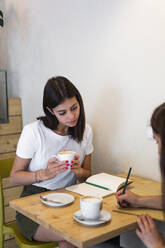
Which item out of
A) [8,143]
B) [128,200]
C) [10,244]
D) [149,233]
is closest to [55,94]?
[128,200]

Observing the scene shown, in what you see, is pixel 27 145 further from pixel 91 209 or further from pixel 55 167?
pixel 91 209

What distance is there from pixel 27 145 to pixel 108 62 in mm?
616

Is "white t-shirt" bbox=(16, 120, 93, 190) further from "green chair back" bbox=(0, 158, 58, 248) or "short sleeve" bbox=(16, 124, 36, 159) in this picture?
"green chair back" bbox=(0, 158, 58, 248)

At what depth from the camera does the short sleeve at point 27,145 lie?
159 centimetres

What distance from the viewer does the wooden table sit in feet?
3.40

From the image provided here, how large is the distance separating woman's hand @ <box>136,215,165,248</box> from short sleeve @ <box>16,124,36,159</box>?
0.65 m

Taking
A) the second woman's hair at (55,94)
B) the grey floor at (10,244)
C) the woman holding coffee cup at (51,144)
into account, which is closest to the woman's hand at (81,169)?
the woman holding coffee cup at (51,144)

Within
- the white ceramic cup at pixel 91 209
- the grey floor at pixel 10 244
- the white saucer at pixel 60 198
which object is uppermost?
the white ceramic cup at pixel 91 209

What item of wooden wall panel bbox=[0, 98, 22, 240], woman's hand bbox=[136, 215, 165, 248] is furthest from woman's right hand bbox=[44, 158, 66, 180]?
wooden wall panel bbox=[0, 98, 22, 240]

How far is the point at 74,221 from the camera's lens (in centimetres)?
114

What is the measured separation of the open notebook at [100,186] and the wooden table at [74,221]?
0.14 ft

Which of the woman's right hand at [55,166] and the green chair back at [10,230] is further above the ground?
the woman's right hand at [55,166]

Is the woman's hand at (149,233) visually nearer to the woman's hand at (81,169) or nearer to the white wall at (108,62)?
the woman's hand at (81,169)

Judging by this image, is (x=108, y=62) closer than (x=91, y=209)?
No
